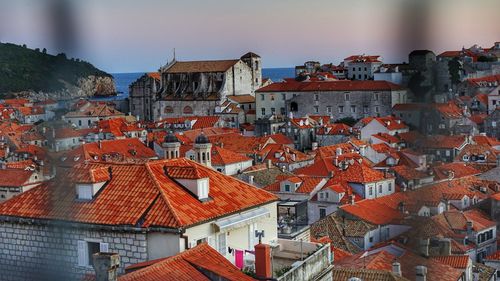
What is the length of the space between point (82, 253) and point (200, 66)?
4567cm

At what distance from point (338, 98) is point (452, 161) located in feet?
58.8

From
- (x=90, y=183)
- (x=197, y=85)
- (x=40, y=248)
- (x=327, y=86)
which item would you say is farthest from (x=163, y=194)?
(x=197, y=85)

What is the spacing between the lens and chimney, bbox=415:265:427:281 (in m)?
3.05

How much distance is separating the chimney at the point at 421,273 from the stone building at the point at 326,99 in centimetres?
3781

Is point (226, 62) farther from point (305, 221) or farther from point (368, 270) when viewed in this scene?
point (368, 270)

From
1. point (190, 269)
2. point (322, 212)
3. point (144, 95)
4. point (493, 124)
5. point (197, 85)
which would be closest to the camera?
point (190, 269)

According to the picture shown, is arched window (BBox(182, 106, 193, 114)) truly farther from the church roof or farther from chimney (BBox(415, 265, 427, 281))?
chimney (BBox(415, 265, 427, 281))

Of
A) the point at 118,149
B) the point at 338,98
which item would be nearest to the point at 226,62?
the point at 338,98

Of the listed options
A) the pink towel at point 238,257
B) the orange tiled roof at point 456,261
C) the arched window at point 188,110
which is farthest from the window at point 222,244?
the arched window at point 188,110

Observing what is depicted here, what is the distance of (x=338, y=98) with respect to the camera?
43500 mm

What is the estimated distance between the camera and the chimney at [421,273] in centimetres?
305

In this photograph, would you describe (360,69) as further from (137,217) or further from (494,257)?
(137,217)

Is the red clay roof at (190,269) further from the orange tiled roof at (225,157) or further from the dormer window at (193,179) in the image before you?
the orange tiled roof at (225,157)

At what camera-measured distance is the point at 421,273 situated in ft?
10.1
